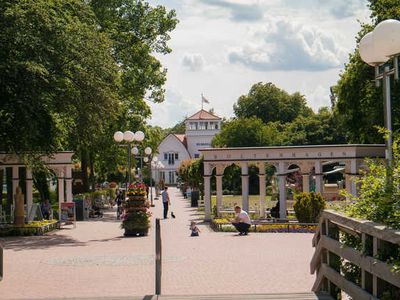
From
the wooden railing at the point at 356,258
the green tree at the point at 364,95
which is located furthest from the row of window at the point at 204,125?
the wooden railing at the point at 356,258

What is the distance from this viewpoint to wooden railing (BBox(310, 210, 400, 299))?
7047mm

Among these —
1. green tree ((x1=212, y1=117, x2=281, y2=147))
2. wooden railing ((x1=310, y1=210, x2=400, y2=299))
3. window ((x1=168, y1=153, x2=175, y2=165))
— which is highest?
green tree ((x1=212, y1=117, x2=281, y2=147))

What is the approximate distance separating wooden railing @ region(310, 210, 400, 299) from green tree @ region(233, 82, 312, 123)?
108 m

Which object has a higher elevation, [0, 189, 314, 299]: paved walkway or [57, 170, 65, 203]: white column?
[57, 170, 65, 203]: white column

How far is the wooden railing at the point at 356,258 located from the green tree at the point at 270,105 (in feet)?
353

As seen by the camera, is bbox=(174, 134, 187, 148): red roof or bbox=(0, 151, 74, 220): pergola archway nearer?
bbox=(0, 151, 74, 220): pergola archway

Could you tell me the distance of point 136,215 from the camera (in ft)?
88.7

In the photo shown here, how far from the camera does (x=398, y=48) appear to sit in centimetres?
1008

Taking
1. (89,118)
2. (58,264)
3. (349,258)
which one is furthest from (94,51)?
(349,258)

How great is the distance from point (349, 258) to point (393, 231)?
5.50 ft

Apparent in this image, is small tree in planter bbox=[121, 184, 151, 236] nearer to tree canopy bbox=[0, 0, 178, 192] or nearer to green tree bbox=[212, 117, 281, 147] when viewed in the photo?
tree canopy bbox=[0, 0, 178, 192]

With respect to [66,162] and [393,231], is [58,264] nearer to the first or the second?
[393,231]

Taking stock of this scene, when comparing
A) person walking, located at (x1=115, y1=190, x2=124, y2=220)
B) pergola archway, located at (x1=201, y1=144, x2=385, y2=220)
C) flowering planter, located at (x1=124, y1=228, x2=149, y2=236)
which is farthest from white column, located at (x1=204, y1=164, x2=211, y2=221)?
flowering planter, located at (x1=124, y1=228, x2=149, y2=236)

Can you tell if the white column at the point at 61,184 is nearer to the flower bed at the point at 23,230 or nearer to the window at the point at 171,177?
the flower bed at the point at 23,230
